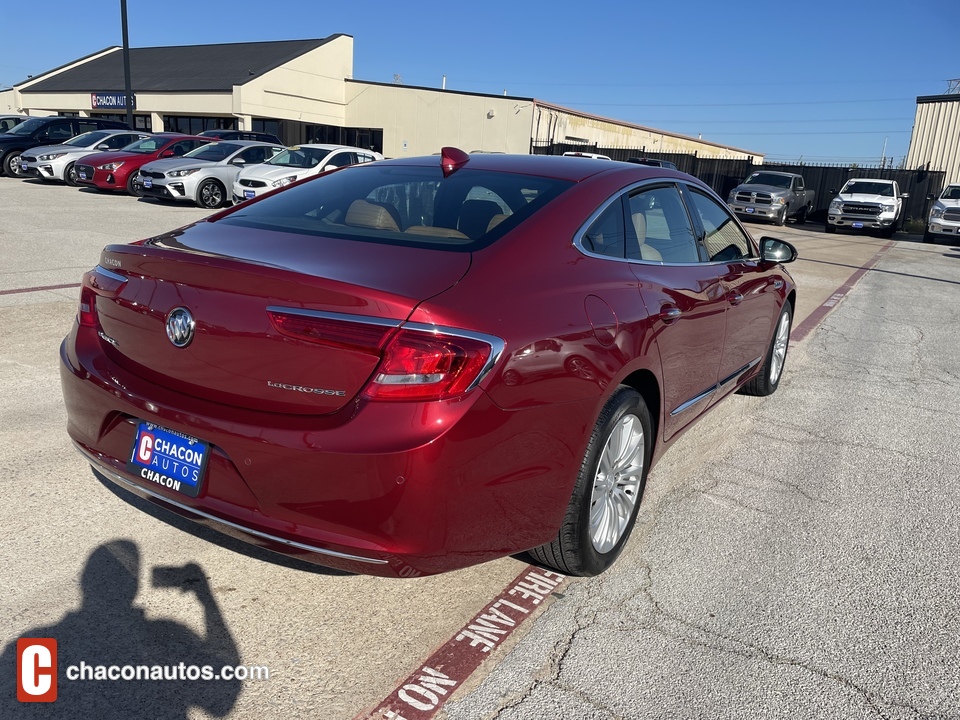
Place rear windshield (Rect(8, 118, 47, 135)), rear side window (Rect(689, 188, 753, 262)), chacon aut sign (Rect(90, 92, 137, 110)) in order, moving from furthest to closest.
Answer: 1. chacon aut sign (Rect(90, 92, 137, 110))
2. rear windshield (Rect(8, 118, 47, 135))
3. rear side window (Rect(689, 188, 753, 262))

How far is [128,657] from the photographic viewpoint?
2518mm

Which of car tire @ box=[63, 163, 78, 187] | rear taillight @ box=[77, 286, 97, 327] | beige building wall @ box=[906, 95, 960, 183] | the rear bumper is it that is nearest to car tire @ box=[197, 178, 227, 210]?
car tire @ box=[63, 163, 78, 187]

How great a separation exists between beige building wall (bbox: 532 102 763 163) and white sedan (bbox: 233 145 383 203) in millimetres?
21504

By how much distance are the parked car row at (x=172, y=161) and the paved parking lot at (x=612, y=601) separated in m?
13.1

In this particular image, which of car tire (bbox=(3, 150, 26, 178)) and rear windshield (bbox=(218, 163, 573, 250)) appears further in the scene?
car tire (bbox=(3, 150, 26, 178))

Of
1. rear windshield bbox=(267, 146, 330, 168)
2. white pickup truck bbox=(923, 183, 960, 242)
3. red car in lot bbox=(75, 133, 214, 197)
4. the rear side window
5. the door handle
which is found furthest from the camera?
white pickup truck bbox=(923, 183, 960, 242)

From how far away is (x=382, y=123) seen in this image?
41.1m

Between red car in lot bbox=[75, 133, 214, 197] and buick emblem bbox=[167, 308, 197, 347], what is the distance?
17047mm

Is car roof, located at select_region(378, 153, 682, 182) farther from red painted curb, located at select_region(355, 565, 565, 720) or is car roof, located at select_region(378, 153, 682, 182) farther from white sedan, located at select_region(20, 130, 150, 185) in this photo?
white sedan, located at select_region(20, 130, 150, 185)

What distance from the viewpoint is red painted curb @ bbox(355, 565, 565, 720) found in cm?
238

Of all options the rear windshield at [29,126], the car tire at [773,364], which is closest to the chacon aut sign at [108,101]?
the rear windshield at [29,126]

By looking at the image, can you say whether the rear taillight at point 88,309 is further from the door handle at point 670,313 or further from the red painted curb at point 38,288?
the red painted curb at point 38,288

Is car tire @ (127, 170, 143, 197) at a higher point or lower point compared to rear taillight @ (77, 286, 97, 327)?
lower

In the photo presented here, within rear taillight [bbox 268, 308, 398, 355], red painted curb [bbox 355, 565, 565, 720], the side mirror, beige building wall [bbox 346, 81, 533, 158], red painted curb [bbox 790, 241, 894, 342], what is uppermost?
beige building wall [bbox 346, 81, 533, 158]
